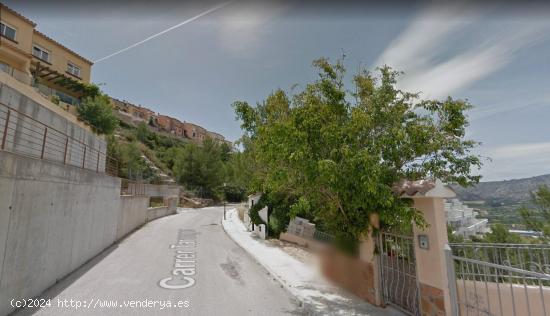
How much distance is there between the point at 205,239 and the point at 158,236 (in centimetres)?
285

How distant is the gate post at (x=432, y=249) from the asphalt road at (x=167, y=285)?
2.89 metres

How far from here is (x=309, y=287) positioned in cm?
758

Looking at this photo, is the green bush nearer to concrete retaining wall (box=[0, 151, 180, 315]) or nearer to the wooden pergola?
the wooden pergola

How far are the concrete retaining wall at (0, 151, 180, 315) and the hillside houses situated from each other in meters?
43.9

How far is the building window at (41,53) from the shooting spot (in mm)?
23756

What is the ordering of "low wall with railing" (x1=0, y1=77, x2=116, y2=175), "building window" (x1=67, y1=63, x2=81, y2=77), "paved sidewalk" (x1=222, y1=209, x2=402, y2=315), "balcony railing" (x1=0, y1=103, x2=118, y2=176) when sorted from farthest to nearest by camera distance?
1. "building window" (x1=67, y1=63, x2=81, y2=77)
2. "low wall with railing" (x1=0, y1=77, x2=116, y2=175)
3. "balcony railing" (x1=0, y1=103, x2=118, y2=176)
4. "paved sidewalk" (x1=222, y1=209, x2=402, y2=315)

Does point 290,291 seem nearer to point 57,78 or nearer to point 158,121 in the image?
point 57,78

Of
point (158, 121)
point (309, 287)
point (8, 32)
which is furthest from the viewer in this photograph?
point (158, 121)

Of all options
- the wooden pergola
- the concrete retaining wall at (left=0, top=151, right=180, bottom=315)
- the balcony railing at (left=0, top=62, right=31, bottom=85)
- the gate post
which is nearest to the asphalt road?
the concrete retaining wall at (left=0, top=151, right=180, bottom=315)

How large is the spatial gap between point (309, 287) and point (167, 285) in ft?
13.3

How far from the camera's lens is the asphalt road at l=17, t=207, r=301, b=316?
→ 19.9 ft

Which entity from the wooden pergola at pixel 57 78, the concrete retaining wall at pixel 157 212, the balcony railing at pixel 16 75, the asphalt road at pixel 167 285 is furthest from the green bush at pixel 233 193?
the asphalt road at pixel 167 285

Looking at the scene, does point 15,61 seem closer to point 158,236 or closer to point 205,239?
point 158,236

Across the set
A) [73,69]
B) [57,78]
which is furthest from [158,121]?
[57,78]
